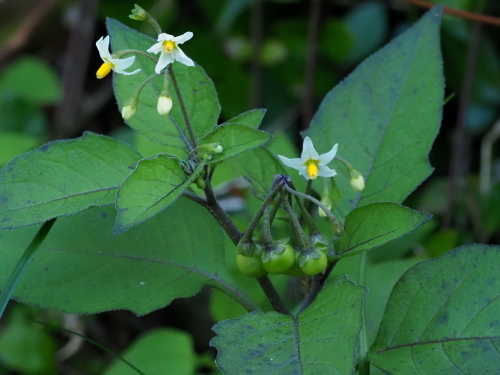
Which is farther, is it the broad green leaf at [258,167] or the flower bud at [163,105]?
the broad green leaf at [258,167]

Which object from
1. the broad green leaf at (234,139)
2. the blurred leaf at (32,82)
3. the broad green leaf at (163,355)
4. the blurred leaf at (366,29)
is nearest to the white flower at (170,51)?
the broad green leaf at (234,139)

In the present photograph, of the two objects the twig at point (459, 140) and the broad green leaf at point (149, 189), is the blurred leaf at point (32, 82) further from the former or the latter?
the broad green leaf at point (149, 189)

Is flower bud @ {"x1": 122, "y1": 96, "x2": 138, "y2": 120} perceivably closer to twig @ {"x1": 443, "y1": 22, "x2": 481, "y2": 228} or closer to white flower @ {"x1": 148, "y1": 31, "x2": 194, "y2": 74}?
white flower @ {"x1": 148, "y1": 31, "x2": 194, "y2": 74}

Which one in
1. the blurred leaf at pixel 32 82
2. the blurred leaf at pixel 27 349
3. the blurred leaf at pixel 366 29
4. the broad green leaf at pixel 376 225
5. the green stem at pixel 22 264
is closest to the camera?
the broad green leaf at pixel 376 225

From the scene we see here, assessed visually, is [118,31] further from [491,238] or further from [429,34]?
[491,238]

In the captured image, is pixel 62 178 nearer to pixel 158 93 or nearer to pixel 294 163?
pixel 158 93

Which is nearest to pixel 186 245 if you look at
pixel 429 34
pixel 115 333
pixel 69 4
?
pixel 429 34
